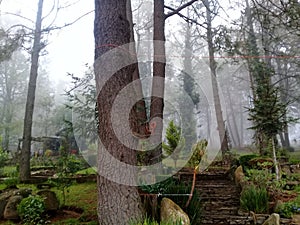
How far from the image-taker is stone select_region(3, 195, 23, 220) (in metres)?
3.75

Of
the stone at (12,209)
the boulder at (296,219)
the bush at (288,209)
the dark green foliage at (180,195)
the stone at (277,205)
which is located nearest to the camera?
the dark green foliage at (180,195)

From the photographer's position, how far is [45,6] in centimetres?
784

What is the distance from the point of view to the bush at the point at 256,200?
3543mm

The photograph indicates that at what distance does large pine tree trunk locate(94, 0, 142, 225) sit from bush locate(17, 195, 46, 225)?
1301 mm

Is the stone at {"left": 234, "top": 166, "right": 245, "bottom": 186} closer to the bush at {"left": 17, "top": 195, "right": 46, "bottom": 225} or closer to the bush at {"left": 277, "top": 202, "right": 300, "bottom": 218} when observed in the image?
the bush at {"left": 277, "top": 202, "right": 300, "bottom": 218}

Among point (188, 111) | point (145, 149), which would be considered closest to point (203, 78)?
point (188, 111)

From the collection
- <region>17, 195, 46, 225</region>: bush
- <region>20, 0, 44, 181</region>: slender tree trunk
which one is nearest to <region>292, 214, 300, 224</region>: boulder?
<region>17, 195, 46, 225</region>: bush

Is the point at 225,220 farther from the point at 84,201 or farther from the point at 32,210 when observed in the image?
the point at 32,210

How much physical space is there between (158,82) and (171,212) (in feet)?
7.70

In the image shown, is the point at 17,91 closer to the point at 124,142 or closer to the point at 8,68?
the point at 8,68

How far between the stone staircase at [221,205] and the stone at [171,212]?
15.5 inches

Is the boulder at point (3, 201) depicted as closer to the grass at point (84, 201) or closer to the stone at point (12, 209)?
the stone at point (12, 209)

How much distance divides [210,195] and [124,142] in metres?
2.94

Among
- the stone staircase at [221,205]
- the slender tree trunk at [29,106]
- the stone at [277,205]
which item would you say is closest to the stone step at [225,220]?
the stone staircase at [221,205]
